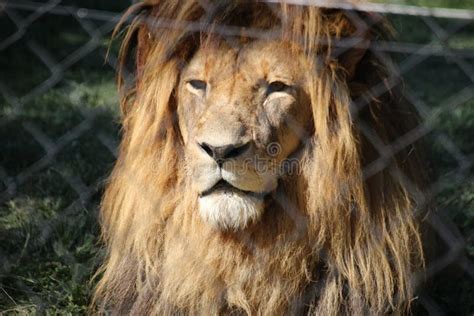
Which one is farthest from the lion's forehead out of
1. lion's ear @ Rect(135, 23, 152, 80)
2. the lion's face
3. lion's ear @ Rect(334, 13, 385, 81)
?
lion's ear @ Rect(135, 23, 152, 80)

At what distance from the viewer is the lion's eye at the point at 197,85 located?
245cm

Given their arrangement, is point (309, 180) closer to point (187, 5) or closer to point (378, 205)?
point (378, 205)

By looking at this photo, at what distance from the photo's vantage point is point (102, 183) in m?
3.56

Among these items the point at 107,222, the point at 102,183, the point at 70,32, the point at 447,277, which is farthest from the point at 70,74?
the point at 447,277

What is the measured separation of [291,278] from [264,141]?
0.40m

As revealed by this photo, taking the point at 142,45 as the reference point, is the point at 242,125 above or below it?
below

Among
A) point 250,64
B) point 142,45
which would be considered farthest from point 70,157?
point 250,64

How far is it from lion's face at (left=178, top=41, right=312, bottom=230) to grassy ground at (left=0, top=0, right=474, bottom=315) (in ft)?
2.80

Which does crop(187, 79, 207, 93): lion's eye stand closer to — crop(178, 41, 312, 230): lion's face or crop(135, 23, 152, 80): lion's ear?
crop(178, 41, 312, 230): lion's face

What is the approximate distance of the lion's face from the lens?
2279mm

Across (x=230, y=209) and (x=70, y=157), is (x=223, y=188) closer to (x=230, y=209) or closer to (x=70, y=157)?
(x=230, y=209)

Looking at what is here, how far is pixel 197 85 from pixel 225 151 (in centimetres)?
A: 30

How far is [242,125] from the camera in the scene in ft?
7.49

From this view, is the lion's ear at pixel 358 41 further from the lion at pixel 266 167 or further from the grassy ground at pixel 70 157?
the grassy ground at pixel 70 157
